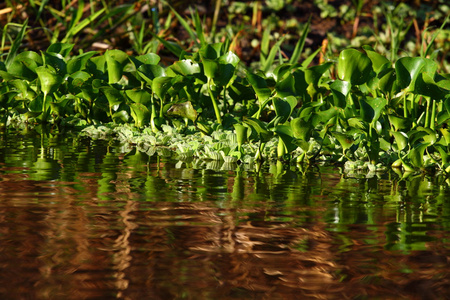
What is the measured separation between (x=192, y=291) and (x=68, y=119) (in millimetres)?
2364

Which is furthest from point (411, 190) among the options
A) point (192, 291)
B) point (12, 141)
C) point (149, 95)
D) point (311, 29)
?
point (311, 29)

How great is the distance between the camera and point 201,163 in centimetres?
274

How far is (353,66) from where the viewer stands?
2.84 m

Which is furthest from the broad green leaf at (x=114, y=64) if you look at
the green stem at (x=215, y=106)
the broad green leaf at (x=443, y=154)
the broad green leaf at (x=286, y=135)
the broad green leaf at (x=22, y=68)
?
the broad green leaf at (x=443, y=154)

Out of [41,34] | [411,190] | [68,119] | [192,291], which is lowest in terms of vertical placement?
[192,291]

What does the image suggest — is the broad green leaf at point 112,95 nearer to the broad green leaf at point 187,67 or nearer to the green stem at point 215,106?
the broad green leaf at point 187,67

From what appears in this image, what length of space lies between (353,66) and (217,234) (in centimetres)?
138

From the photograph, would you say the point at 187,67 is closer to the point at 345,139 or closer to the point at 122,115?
the point at 122,115

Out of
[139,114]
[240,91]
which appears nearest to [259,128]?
[240,91]

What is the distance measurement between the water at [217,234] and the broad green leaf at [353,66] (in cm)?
→ 49

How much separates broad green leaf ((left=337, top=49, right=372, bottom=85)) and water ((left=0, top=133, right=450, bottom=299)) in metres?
0.49

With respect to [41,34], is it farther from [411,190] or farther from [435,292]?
[435,292]

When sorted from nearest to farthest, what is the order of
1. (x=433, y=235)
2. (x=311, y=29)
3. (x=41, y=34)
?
(x=433, y=235)
(x=41, y=34)
(x=311, y=29)

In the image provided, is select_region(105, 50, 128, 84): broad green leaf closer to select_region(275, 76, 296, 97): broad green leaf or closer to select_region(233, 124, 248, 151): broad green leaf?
select_region(275, 76, 296, 97): broad green leaf
